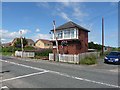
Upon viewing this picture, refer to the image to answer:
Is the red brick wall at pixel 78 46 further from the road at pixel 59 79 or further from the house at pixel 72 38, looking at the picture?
the road at pixel 59 79

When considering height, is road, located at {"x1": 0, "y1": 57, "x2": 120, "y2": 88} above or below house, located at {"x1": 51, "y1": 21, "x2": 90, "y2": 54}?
below

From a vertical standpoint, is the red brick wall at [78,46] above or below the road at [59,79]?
above

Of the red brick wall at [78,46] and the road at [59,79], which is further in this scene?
the red brick wall at [78,46]

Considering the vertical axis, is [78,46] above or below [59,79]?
above

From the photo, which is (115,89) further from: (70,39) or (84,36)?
(84,36)

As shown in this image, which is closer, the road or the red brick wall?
the road

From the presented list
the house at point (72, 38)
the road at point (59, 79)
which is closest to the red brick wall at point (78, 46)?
the house at point (72, 38)

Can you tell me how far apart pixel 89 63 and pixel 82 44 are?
18.1 metres

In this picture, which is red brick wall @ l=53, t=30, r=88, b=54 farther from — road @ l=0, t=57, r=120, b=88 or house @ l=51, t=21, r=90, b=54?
road @ l=0, t=57, r=120, b=88

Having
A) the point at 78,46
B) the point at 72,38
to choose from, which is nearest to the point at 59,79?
the point at 72,38

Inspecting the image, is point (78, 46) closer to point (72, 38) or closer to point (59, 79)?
point (72, 38)

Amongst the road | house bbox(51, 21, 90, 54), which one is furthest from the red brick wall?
the road

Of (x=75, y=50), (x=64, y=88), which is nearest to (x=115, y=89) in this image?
(x=64, y=88)

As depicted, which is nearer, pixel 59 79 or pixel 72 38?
pixel 59 79
